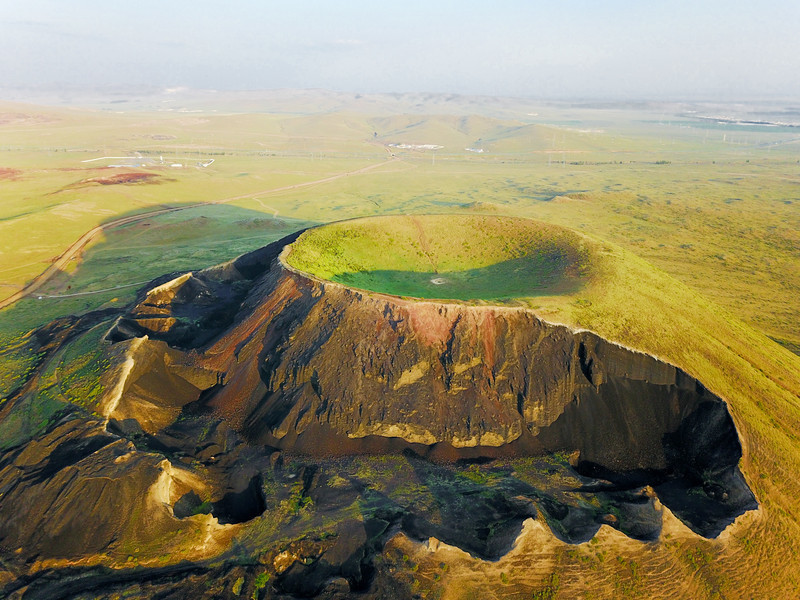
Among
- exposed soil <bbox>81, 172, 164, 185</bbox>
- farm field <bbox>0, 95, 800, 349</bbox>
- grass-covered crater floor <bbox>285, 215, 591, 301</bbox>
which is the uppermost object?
grass-covered crater floor <bbox>285, 215, 591, 301</bbox>

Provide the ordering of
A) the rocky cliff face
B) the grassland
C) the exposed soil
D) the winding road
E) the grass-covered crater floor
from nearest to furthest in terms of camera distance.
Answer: the grassland, the rocky cliff face, the grass-covered crater floor, the winding road, the exposed soil

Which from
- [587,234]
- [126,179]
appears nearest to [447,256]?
[587,234]

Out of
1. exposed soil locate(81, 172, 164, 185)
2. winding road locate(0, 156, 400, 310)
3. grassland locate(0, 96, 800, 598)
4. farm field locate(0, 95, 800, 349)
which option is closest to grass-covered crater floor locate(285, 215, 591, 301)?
grassland locate(0, 96, 800, 598)

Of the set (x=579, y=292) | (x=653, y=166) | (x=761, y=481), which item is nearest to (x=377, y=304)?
(x=579, y=292)

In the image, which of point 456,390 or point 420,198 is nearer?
point 456,390

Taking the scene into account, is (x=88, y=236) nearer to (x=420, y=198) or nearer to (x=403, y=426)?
(x=420, y=198)

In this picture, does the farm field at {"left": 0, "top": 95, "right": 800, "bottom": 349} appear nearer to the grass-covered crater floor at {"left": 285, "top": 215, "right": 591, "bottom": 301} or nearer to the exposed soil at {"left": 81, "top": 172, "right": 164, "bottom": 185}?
the exposed soil at {"left": 81, "top": 172, "right": 164, "bottom": 185}

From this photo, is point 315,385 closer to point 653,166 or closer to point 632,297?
point 632,297

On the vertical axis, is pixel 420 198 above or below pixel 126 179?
below
